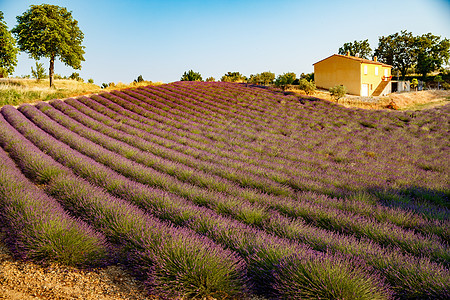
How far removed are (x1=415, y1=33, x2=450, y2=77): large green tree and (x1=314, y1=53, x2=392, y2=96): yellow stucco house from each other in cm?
1841

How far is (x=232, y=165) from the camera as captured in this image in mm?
6980

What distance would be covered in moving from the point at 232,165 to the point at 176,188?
247 centimetres

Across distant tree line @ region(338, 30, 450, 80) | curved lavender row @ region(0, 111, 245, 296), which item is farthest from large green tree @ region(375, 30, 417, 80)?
curved lavender row @ region(0, 111, 245, 296)

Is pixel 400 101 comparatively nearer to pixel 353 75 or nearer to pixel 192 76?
pixel 353 75

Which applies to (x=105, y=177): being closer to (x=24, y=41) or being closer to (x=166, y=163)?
(x=166, y=163)

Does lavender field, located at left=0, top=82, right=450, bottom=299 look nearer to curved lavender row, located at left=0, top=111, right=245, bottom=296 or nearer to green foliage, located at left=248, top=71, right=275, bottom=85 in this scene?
curved lavender row, located at left=0, top=111, right=245, bottom=296

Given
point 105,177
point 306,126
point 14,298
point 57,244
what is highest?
point 306,126

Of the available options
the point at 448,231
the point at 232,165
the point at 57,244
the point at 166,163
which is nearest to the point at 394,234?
the point at 448,231

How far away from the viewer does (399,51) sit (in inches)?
1962

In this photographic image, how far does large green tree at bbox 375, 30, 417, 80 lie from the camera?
48438 millimetres

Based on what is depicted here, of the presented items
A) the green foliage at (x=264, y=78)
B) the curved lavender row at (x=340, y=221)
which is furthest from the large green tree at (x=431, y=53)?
the curved lavender row at (x=340, y=221)

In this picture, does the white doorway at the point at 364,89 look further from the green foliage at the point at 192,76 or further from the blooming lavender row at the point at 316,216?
the blooming lavender row at the point at 316,216

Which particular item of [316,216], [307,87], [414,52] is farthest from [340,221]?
[414,52]

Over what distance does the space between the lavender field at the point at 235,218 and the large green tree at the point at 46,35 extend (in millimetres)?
21771
